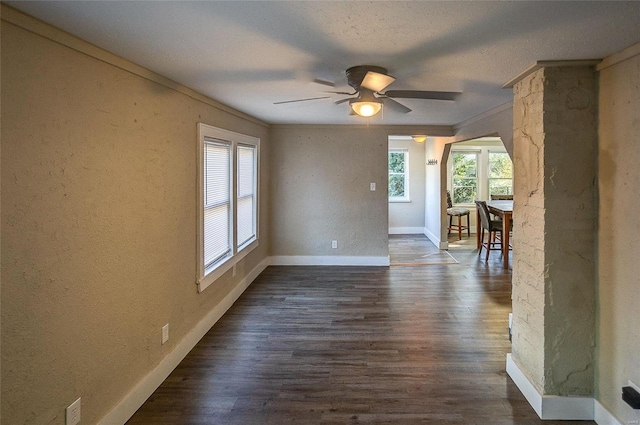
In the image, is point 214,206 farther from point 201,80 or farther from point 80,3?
point 80,3

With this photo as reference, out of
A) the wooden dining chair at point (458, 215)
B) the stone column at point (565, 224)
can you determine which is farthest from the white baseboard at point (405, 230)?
the stone column at point (565, 224)

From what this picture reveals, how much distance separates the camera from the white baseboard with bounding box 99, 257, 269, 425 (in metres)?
2.17

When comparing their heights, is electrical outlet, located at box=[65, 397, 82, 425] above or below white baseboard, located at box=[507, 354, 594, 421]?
above

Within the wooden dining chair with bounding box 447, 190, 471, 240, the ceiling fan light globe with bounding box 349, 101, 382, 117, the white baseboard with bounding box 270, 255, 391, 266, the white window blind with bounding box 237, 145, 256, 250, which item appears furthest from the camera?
the wooden dining chair with bounding box 447, 190, 471, 240

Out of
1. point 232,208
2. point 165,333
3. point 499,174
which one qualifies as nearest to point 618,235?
A: point 165,333

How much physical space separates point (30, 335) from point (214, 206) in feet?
7.33

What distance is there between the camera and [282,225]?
5.89 metres

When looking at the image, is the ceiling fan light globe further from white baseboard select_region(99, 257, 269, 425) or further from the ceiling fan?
white baseboard select_region(99, 257, 269, 425)

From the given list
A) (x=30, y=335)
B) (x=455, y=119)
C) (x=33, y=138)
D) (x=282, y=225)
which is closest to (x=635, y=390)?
(x=30, y=335)

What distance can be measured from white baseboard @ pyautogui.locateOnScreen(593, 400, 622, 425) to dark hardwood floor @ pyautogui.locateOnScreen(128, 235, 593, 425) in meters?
0.33

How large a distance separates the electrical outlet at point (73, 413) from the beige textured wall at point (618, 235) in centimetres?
280

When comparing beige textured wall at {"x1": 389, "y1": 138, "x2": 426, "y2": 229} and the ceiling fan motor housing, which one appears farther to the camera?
beige textured wall at {"x1": 389, "y1": 138, "x2": 426, "y2": 229}

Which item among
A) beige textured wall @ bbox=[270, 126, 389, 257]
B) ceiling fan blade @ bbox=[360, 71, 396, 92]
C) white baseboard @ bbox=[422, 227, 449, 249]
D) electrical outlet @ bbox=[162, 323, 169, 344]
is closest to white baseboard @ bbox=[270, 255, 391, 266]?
beige textured wall @ bbox=[270, 126, 389, 257]

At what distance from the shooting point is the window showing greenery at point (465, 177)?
8758mm
